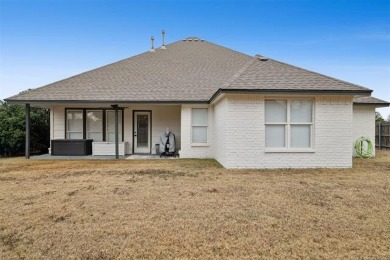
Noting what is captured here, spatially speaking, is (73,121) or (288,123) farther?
(73,121)

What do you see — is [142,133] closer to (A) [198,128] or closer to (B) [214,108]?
(A) [198,128]

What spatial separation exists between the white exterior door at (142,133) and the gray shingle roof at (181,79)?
1784 mm

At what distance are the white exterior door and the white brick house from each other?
0.18 feet

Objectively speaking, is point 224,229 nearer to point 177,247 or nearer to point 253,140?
point 177,247

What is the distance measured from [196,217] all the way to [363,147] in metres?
12.1

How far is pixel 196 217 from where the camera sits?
4266 millimetres

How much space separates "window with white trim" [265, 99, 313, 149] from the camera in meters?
9.18

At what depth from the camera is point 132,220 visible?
4.12 m

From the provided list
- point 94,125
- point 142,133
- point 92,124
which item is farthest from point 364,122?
point 92,124

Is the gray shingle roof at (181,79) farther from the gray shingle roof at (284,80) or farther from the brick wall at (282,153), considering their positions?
the brick wall at (282,153)

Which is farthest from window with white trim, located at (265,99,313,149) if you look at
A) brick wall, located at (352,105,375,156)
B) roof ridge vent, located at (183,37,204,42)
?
roof ridge vent, located at (183,37,204,42)

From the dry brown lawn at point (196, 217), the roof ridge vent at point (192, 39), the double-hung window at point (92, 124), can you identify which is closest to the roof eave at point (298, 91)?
the dry brown lawn at point (196, 217)

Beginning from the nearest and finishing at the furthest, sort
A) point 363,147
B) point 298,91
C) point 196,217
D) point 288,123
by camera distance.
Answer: point 196,217 → point 298,91 → point 288,123 → point 363,147

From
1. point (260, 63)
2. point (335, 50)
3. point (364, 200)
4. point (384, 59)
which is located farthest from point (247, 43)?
point (364, 200)
